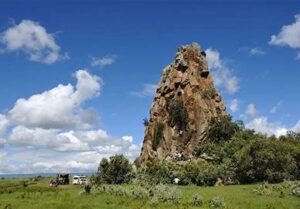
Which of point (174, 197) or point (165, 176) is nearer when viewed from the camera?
point (174, 197)

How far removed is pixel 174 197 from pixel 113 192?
390 inches

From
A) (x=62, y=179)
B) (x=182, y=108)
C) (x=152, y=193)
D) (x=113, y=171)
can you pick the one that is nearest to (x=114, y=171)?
(x=113, y=171)

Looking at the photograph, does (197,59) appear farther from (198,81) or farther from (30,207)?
(30,207)

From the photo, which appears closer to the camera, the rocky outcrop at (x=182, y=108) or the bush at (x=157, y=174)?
the bush at (x=157, y=174)

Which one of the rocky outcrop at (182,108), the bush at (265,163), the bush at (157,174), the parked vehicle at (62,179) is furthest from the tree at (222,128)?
the parked vehicle at (62,179)

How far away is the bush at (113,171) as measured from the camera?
7994 cm

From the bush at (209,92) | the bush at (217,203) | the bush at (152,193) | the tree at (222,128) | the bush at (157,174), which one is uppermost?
the bush at (209,92)

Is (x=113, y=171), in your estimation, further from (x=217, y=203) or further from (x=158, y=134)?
(x=217, y=203)

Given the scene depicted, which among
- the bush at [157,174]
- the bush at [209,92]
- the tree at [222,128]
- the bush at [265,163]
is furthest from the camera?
the bush at [209,92]

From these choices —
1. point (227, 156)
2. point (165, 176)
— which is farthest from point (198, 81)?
point (165, 176)

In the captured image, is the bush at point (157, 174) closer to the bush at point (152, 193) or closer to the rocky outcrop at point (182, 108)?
the bush at point (152, 193)

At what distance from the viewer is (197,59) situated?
405 ft

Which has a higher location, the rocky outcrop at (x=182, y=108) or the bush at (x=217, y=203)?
the rocky outcrop at (x=182, y=108)

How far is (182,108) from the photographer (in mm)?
115312
